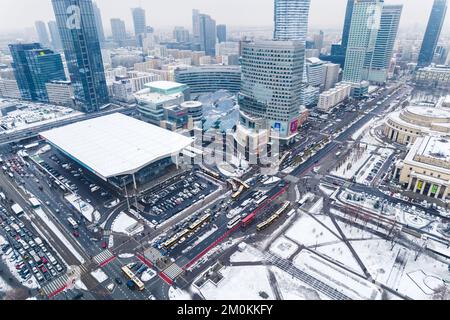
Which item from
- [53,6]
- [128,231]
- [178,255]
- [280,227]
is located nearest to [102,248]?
[128,231]

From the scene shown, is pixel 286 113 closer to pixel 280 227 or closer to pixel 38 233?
pixel 280 227

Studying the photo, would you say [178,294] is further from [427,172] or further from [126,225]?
[427,172]

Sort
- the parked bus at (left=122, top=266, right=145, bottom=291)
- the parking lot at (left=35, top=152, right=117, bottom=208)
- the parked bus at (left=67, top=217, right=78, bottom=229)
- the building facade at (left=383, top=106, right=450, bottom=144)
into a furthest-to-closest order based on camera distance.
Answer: the building facade at (left=383, top=106, right=450, bottom=144), the parking lot at (left=35, top=152, right=117, bottom=208), the parked bus at (left=67, top=217, right=78, bottom=229), the parked bus at (left=122, top=266, right=145, bottom=291)

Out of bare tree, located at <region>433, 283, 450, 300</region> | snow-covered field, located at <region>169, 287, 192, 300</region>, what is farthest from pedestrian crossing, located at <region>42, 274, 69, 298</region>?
bare tree, located at <region>433, 283, 450, 300</region>

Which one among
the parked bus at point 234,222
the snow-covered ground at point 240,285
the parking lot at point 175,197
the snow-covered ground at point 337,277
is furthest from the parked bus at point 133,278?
the snow-covered ground at point 337,277

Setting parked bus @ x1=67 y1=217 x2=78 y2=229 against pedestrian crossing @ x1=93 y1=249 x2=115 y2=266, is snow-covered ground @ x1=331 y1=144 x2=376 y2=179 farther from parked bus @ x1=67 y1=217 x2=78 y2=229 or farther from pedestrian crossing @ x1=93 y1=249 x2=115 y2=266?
parked bus @ x1=67 y1=217 x2=78 y2=229
